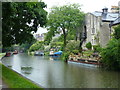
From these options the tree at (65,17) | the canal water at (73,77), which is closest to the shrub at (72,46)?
the tree at (65,17)

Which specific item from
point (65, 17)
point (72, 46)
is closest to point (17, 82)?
point (72, 46)

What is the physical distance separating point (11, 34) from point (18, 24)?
5.56 feet

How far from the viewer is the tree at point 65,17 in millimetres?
49719

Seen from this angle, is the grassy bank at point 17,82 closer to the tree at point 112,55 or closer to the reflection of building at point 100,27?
the tree at point 112,55

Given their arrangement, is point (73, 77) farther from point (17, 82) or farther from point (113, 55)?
point (17, 82)

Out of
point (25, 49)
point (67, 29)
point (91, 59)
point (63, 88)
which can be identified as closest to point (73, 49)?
point (67, 29)

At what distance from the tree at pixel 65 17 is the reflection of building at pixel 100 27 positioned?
12.1 ft

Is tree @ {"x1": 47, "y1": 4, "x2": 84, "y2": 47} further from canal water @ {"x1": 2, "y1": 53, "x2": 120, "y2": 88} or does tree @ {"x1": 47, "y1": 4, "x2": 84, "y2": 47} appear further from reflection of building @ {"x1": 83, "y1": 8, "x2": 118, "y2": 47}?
canal water @ {"x1": 2, "y1": 53, "x2": 120, "y2": 88}

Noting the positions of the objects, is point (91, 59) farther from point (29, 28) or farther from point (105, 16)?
point (105, 16)

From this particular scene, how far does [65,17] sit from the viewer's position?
4909 centimetres

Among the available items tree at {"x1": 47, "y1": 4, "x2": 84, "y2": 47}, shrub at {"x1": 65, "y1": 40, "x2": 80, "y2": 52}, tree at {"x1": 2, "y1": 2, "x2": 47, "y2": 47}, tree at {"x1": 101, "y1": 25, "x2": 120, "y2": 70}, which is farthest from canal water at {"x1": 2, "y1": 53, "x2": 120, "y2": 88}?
tree at {"x1": 47, "y1": 4, "x2": 84, "y2": 47}

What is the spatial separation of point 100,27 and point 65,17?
957 centimetres

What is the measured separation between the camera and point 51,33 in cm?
5309

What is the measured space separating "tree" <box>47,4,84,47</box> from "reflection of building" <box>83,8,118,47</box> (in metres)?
3.68
